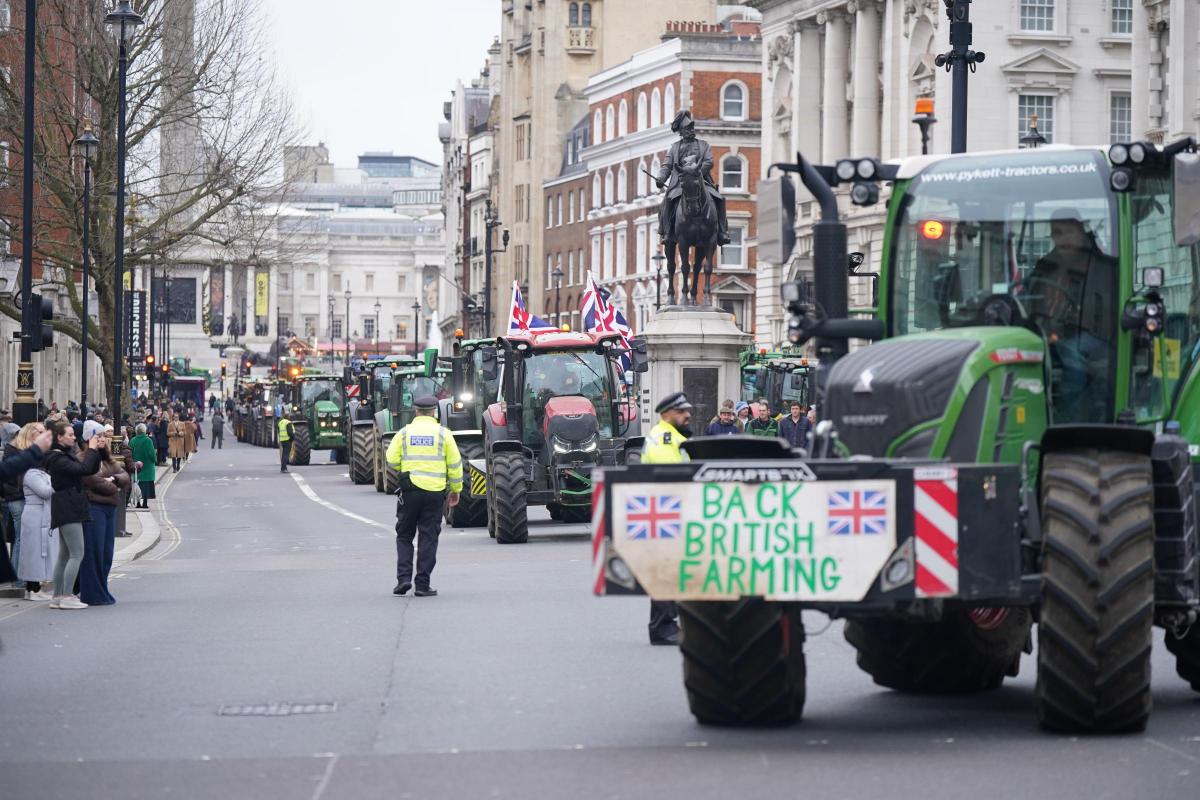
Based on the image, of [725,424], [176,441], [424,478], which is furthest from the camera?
[176,441]

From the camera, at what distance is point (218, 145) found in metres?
54.3

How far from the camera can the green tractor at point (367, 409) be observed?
51562 mm

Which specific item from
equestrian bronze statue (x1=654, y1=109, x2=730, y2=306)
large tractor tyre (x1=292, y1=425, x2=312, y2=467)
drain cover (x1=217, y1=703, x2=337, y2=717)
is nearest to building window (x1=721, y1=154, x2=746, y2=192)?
large tractor tyre (x1=292, y1=425, x2=312, y2=467)

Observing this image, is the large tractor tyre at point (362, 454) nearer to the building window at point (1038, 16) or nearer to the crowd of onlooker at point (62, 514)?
the building window at point (1038, 16)

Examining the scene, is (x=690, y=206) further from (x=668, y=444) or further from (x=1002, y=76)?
(x=1002, y=76)

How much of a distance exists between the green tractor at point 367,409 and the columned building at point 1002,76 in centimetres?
1071

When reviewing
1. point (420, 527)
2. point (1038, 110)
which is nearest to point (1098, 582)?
point (420, 527)

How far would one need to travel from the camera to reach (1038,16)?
68.4 m

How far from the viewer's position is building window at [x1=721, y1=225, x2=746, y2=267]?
91.6 meters

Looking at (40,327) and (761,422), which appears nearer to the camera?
(40,327)

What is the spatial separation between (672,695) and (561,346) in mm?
17621

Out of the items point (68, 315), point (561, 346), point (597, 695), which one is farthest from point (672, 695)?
point (68, 315)

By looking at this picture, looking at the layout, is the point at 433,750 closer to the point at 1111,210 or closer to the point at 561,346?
the point at 1111,210

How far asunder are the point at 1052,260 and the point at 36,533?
1232 cm
